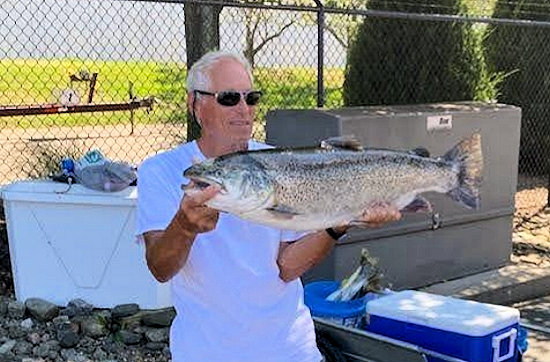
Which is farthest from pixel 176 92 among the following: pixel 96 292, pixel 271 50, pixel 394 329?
pixel 394 329

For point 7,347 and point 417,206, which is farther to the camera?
point 7,347

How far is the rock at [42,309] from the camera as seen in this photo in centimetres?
546

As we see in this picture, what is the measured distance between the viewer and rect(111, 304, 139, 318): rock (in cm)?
542

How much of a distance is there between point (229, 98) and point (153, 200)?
0.39 m

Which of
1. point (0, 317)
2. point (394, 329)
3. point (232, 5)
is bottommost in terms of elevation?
point (0, 317)

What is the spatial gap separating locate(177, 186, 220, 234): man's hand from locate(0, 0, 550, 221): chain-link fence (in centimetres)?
397

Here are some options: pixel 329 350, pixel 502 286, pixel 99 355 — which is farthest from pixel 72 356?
pixel 502 286

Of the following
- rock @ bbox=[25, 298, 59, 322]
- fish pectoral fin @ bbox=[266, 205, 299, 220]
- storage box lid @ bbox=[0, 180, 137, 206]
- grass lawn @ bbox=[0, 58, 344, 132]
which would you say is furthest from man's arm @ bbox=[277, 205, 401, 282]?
grass lawn @ bbox=[0, 58, 344, 132]

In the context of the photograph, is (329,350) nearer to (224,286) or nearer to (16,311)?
(224,286)

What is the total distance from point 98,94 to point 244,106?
40.4 ft

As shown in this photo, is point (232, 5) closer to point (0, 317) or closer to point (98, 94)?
point (0, 317)

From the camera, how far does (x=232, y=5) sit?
6180 mm

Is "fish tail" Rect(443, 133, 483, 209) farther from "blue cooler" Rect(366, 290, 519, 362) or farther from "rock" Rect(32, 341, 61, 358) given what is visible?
"rock" Rect(32, 341, 61, 358)

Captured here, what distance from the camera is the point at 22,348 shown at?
504cm
